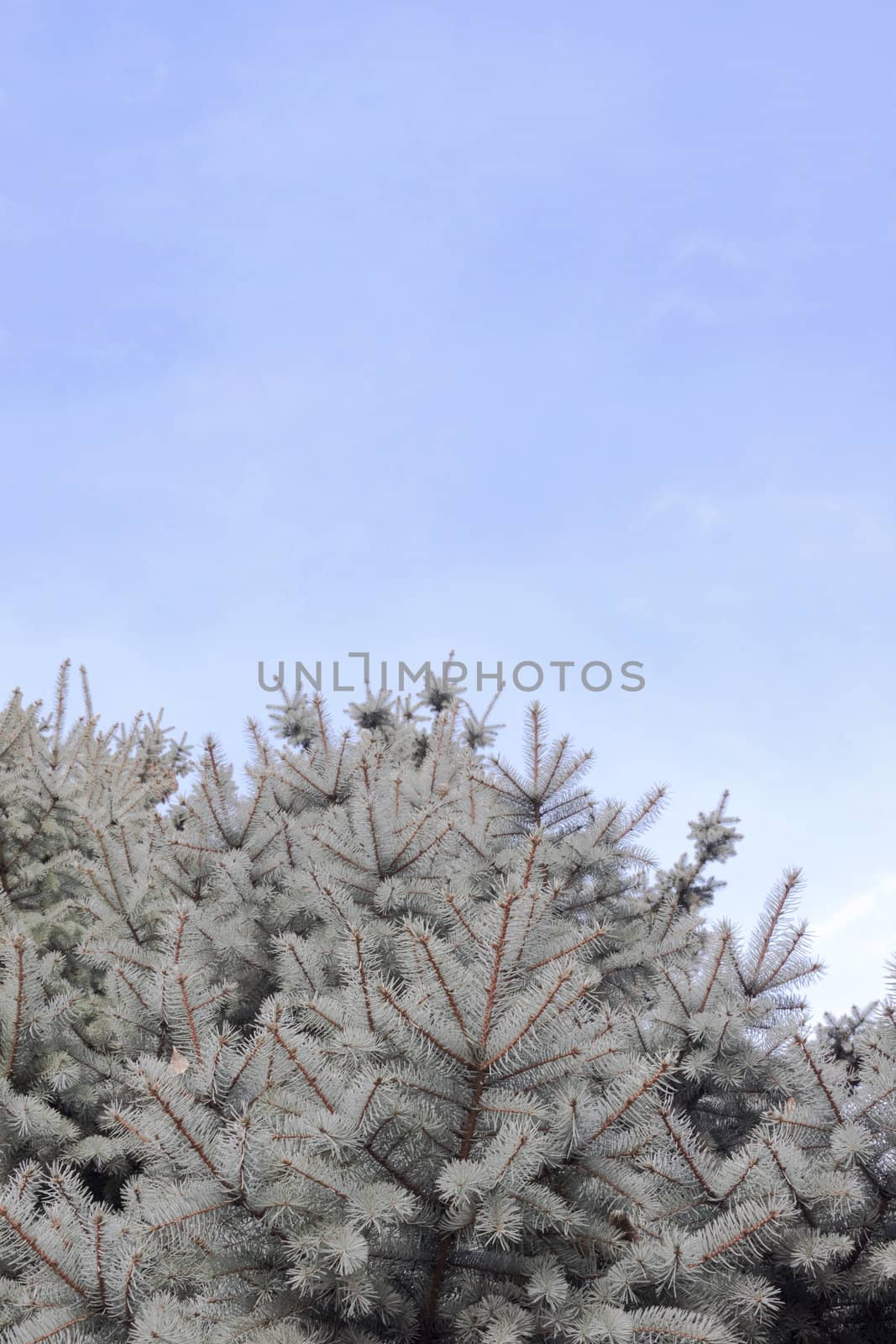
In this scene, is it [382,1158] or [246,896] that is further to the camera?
[246,896]

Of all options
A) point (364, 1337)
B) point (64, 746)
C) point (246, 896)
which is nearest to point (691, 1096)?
point (364, 1337)

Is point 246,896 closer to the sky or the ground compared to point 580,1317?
closer to the sky

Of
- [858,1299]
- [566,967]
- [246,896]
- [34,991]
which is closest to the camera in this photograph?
[566,967]

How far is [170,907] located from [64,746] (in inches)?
63.6

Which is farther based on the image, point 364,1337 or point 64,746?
point 64,746

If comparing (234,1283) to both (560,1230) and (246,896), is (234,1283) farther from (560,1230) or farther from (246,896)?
(246,896)

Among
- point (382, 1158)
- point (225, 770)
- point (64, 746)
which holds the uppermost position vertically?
point (64, 746)

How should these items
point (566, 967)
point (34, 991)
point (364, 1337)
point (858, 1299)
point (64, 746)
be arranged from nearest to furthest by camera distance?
point (566, 967)
point (364, 1337)
point (858, 1299)
point (34, 991)
point (64, 746)

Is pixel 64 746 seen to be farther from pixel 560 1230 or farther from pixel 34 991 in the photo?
pixel 560 1230

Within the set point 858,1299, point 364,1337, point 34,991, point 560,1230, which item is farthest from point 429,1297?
point 34,991

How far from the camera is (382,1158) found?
9.39 ft

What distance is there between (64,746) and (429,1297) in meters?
4.36

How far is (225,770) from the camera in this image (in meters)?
5.51

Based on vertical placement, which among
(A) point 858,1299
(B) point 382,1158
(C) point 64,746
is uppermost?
(C) point 64,746
